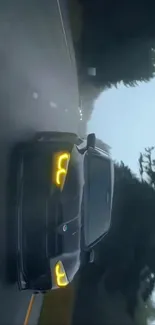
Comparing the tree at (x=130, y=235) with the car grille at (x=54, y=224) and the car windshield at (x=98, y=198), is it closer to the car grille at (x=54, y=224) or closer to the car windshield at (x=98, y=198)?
the car windshield at (x=98, y=198)

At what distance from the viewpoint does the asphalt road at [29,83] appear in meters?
2.65

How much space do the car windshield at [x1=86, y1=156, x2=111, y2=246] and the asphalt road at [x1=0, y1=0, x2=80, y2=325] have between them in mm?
374

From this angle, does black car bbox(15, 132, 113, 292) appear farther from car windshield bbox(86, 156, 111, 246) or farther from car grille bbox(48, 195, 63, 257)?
car windshield bbox(86, 156, 111, 246)

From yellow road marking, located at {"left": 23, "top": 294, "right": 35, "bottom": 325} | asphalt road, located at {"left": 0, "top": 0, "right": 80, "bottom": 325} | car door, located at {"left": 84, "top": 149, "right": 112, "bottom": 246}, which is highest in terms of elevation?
asphalt road, located at {"left": 0, "top": 0, "right": 80, "bottom": 325}

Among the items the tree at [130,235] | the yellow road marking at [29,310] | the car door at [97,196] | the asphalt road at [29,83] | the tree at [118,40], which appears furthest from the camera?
the tree at [118,40]

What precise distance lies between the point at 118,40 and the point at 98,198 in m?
1.43

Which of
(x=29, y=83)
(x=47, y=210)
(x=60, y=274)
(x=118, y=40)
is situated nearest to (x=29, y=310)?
(x=60, y=274)

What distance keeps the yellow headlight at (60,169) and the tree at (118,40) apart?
1223 mm

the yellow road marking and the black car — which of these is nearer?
the black car

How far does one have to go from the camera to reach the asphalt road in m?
2.65

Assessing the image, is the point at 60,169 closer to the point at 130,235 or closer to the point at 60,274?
the point at 60,274

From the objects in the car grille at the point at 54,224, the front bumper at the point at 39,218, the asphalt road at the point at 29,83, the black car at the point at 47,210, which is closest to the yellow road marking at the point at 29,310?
the asphalt road at the point at 29,83

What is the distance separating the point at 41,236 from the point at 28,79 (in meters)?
0.96

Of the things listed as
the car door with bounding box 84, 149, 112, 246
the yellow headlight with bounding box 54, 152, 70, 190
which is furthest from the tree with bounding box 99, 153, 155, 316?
the yellow headlight with bounding box 54, 152, 70, 190
